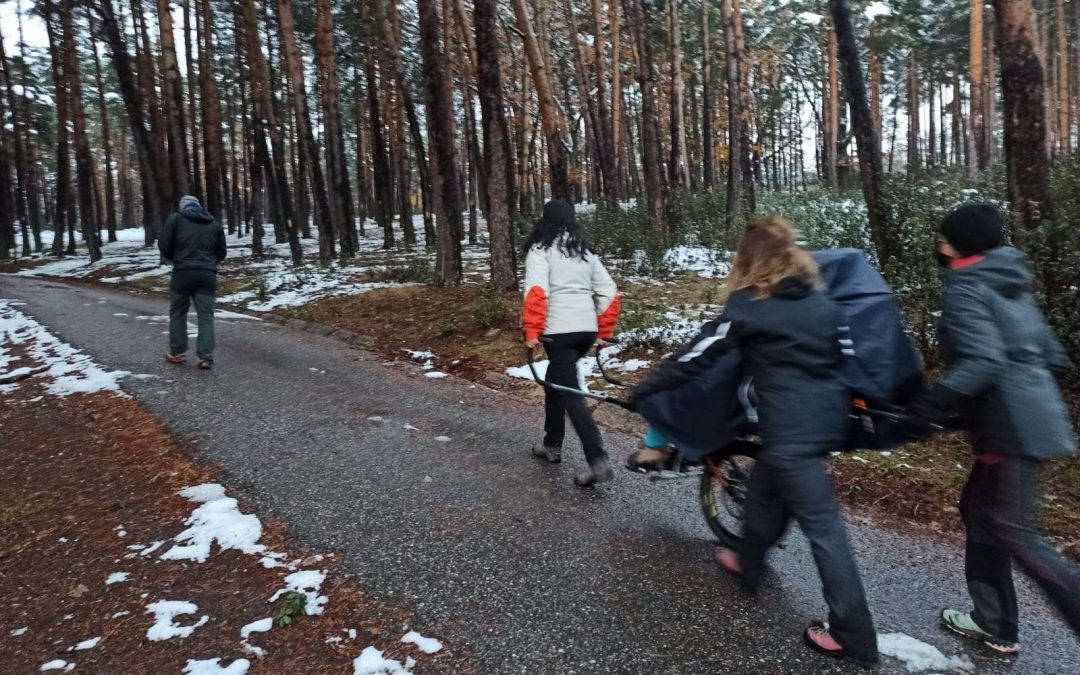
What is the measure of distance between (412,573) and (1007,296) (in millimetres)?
3025

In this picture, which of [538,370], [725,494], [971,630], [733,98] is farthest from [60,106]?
[971,630]

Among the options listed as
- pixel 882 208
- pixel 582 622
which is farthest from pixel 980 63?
pixel 582 622

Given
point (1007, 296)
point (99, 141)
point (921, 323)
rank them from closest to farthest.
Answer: point (1007, 296), point (921, 323), point (99, 141)

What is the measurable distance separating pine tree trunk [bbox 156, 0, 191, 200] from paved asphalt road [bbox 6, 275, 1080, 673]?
1498 centimetres

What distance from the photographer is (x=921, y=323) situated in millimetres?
5988

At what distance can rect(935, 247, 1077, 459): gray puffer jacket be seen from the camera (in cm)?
244

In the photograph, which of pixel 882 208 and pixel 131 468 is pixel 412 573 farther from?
pixel 882 208

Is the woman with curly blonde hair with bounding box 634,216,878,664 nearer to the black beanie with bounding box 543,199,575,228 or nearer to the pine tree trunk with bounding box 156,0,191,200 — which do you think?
the black beanie with bounding box 543,199,575,228

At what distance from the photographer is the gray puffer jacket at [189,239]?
8.38 meters

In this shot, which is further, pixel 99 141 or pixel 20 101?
pixel 99 141

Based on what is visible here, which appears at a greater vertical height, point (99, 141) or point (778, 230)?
point (99, 141)

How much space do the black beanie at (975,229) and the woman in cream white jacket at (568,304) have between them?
227 cm

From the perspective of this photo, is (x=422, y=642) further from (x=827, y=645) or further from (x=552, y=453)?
(x=552, y=453)

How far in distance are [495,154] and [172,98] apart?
13367 mm
